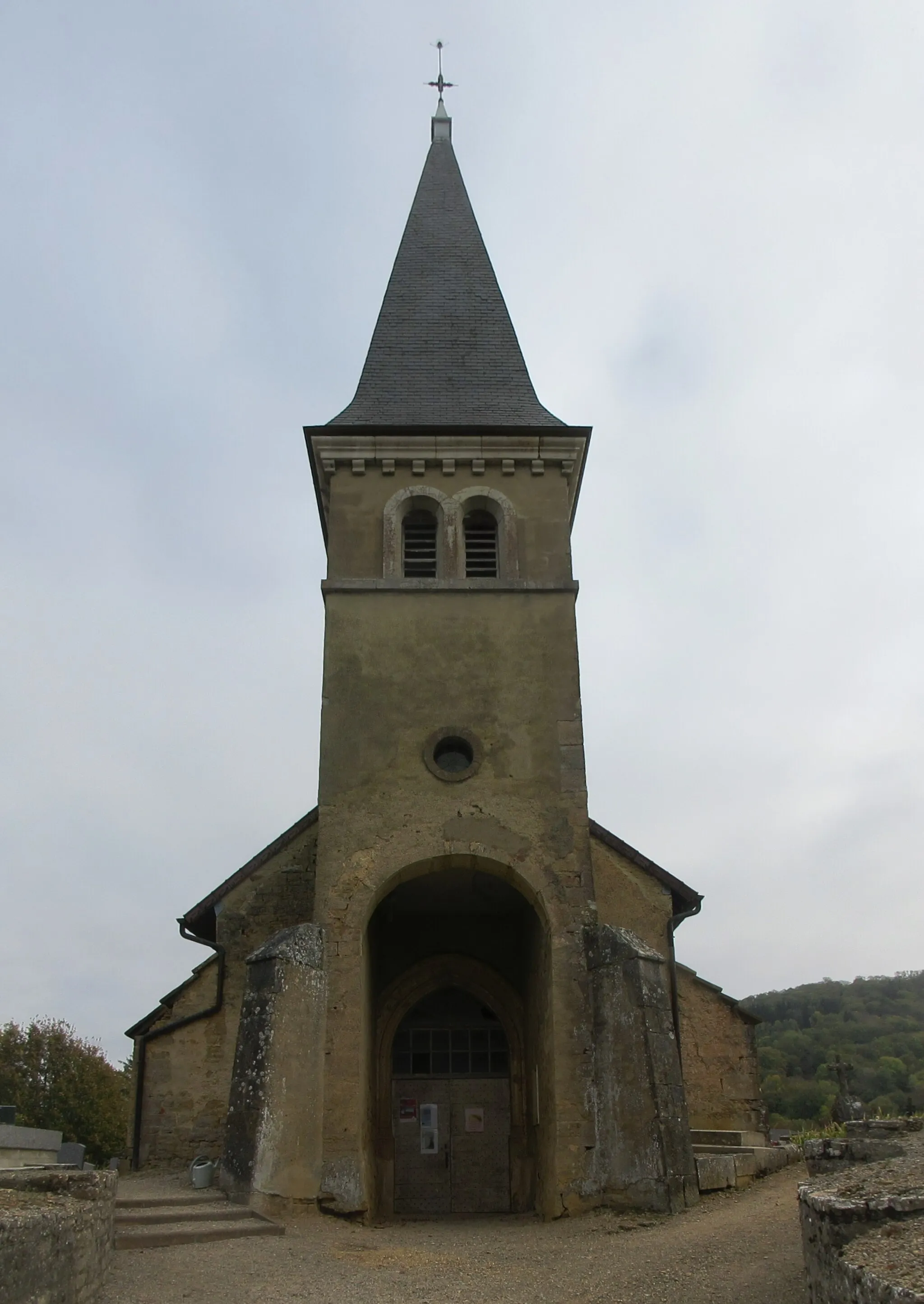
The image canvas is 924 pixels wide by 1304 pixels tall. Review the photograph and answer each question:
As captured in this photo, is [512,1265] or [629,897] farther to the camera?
[629,897]

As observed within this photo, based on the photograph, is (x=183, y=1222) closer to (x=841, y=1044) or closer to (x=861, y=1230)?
(x=861, y=1230)

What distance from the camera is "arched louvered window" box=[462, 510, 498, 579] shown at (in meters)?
14.9

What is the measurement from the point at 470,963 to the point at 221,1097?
12.5 feet

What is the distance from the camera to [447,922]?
606 inches

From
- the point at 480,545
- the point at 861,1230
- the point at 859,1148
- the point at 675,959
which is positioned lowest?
the point at 861,1230

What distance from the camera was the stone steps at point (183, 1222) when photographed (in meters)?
8.86

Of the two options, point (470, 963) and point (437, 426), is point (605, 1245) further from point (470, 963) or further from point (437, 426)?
point (437, 426)

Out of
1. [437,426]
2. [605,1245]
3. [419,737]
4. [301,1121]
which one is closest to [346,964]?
[301,1121]

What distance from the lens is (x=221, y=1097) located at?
1438cm

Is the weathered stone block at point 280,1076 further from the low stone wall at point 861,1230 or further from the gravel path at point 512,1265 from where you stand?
the low stone wall at point 861,1230

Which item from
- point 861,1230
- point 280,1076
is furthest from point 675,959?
point 861,1230

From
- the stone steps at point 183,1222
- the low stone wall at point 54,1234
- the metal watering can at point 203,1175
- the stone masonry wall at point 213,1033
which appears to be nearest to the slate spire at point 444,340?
the stone masonry wall at point 213,1033

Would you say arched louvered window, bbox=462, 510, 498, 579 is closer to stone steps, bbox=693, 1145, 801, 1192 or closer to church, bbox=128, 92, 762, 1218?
church, bbox=128, 92, 762, 1218

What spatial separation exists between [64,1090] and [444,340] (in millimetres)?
28989
